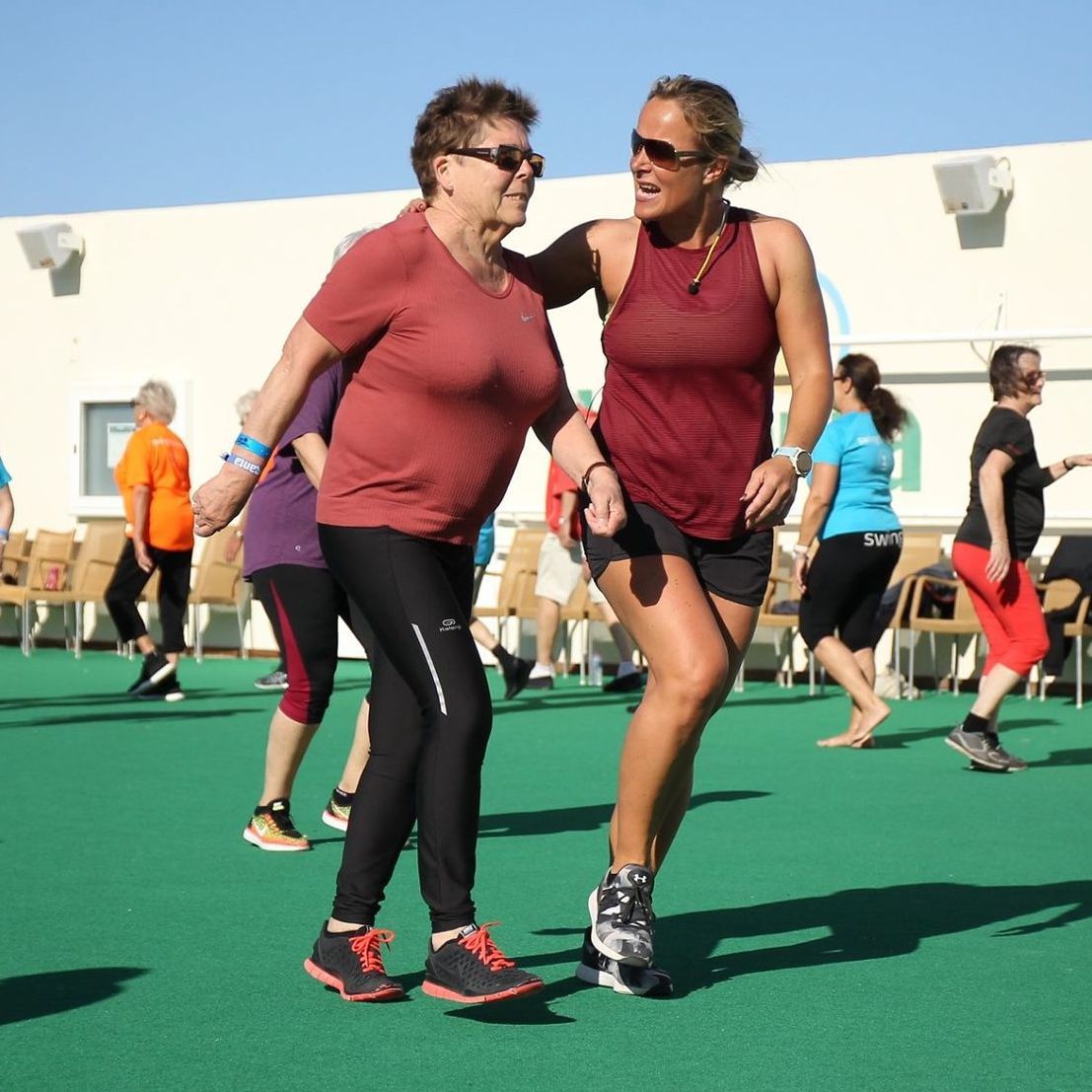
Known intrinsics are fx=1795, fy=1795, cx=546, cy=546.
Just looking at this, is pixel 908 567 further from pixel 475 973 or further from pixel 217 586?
pixel 475 973

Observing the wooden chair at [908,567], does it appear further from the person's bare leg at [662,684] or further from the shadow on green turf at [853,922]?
the person's bare leg at [662,684]

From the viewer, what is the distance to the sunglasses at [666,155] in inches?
154

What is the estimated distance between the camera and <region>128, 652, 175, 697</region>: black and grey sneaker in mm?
11609

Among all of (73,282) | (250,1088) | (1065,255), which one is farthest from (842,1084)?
(73,282)

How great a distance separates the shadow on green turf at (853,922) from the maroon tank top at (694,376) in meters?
1.02

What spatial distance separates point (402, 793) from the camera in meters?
3.80

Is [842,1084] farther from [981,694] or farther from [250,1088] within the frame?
[981,694]

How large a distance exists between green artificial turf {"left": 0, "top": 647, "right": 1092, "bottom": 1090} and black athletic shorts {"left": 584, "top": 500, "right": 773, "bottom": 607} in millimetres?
890

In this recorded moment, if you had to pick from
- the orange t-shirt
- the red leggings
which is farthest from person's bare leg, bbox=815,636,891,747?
the orange t-shirt

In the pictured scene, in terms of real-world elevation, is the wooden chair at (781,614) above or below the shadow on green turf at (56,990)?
above

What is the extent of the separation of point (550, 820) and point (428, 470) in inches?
123

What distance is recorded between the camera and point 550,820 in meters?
6.55

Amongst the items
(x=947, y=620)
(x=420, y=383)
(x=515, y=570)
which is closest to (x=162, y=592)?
(x=515, y=570)

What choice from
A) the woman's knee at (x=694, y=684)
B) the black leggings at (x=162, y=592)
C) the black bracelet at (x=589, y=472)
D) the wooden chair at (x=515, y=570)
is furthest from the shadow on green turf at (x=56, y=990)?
the wooden chair at (x=515, y=570)
